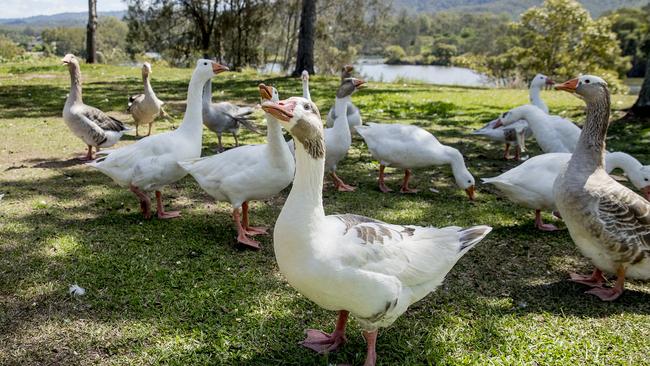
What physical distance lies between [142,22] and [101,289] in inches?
1156

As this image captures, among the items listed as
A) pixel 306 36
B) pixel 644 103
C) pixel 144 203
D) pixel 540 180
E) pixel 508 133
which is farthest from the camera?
pixel 306 36

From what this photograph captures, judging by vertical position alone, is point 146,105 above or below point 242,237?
above

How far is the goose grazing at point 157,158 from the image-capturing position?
5.26m

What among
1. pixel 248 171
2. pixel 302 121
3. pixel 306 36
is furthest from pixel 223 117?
pixel 306 36

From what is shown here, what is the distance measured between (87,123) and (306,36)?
12.1m

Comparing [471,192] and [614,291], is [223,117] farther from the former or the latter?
[614,291]

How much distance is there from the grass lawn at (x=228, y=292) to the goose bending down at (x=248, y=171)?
1.81ft

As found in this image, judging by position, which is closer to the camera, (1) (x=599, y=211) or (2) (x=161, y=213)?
(1) (x=599, y=211)

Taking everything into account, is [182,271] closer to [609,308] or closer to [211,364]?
[211,364]

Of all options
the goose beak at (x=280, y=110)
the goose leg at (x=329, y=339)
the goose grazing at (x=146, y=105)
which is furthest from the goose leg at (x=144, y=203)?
the goose grazing at (x=146, y=105)

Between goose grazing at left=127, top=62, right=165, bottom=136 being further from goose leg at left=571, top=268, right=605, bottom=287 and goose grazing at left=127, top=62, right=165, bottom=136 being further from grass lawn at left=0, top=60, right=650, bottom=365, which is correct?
goose leg at left=571, top=268, right=605, bottom=287

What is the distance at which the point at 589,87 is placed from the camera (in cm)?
450

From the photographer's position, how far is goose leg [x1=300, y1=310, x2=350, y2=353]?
3445 millimetres

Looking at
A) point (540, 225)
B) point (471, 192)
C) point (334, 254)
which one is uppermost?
point (334, 254)
